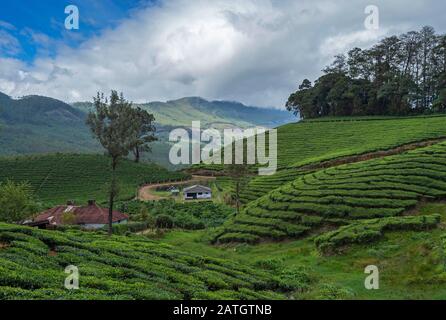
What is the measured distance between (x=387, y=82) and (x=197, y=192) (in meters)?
70.8

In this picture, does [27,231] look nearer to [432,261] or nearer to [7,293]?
[7,293]

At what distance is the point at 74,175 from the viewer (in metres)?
116

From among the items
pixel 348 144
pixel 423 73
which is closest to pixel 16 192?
pixel 348 144

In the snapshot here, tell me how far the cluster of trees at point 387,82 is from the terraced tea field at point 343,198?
70.3m

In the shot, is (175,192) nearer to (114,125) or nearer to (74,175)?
(74,175)

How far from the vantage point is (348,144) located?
310 feet

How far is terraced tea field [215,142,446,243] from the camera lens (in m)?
44.4

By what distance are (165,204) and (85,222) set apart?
1898cm

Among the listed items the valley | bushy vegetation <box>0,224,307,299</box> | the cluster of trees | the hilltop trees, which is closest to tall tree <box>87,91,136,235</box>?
the hilltop trees

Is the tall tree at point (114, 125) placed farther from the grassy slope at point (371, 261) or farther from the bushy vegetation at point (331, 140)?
the bushy vegetation at point (331, 140)

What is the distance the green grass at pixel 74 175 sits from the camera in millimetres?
102688

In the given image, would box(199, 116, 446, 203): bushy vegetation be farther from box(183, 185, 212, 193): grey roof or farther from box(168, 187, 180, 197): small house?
box(168, 187, 180, 197): small house

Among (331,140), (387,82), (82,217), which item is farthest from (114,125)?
(387,82)

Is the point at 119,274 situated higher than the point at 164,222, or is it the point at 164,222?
the point at 119,274
